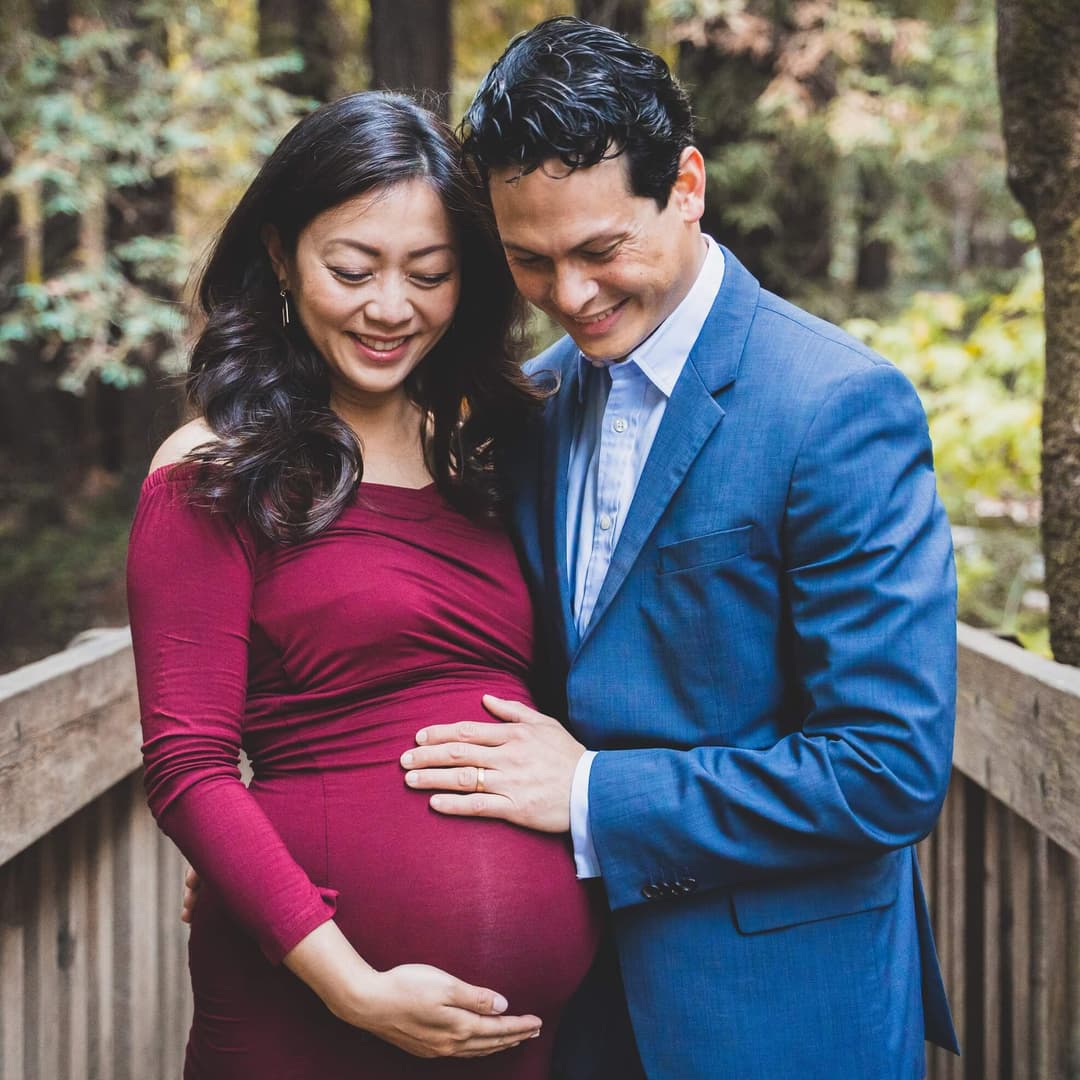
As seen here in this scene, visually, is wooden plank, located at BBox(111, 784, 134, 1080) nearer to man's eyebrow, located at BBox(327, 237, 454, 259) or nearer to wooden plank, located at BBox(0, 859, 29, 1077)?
wooden plank, located at BBox(0, 859, 29, 1077)

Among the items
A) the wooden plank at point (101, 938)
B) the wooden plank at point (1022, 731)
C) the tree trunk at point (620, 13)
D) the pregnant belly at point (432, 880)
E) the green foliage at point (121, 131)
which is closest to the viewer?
the pregnant belly at point (432, 880)

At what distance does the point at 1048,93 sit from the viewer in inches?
92.0

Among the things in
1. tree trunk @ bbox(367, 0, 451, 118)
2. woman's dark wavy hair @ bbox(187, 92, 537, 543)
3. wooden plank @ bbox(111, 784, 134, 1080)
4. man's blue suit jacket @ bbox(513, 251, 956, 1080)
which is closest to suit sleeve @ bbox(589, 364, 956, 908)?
man's blue suit jacket @ bbox(513, 251, 956, 1080)

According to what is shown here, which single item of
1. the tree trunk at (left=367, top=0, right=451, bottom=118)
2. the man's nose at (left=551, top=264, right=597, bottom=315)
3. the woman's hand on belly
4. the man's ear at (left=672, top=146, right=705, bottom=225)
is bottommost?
the woman's hand on belly

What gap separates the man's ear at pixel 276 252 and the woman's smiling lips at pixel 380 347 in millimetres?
203

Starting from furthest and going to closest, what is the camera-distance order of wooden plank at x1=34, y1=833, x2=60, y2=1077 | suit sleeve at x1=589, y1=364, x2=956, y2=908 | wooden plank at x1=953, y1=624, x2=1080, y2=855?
wooden plank at x1=34, y1=833, x2=60, y2=1077 < wooden plank at x1=953, y1=624, x2=1080, y2=855 < suit sleeve at x1=589, y1=364, x2=956, y2=908

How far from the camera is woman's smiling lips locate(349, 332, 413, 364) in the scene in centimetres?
216

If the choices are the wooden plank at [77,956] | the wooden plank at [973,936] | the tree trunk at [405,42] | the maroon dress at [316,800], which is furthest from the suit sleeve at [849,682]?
the tree trunk at [405,42]

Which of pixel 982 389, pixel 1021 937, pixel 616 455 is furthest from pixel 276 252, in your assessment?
pixel 982 389

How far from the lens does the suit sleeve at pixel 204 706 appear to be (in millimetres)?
1803

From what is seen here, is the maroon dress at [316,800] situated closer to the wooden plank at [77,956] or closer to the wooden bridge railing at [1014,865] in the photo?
the wooden plank at [77,956]

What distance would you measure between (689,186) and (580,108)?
0.86 ft

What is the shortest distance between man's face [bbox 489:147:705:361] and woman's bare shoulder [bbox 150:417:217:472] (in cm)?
59

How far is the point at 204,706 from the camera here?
188cm
